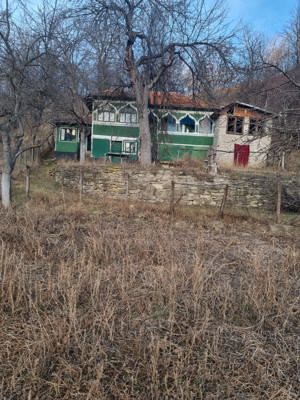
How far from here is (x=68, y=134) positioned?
3234cm

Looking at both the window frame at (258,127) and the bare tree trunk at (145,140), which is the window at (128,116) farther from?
the window frame at (258,127)

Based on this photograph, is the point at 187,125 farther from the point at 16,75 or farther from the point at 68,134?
the point at 16,75

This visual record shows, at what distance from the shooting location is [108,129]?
93.8 feet

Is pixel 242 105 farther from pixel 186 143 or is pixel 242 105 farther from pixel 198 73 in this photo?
pixel 198 73

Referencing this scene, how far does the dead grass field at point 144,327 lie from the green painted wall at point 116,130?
75.2ft

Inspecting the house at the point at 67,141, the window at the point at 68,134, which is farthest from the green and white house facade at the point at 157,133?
the window at the point at 68,134

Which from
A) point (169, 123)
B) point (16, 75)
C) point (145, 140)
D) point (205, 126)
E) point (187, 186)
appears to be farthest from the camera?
point (205, 126)

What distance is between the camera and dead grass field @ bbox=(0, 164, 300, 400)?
2.88m

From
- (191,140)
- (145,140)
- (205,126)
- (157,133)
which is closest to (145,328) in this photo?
(145,140)

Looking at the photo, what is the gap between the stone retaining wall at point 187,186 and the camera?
16.2 metres

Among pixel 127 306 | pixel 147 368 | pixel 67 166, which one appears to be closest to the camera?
pixel 147 368

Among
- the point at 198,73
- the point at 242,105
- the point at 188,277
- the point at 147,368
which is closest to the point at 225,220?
the point at 188,277

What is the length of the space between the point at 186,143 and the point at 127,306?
25.7m

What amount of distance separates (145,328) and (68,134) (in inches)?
1201
